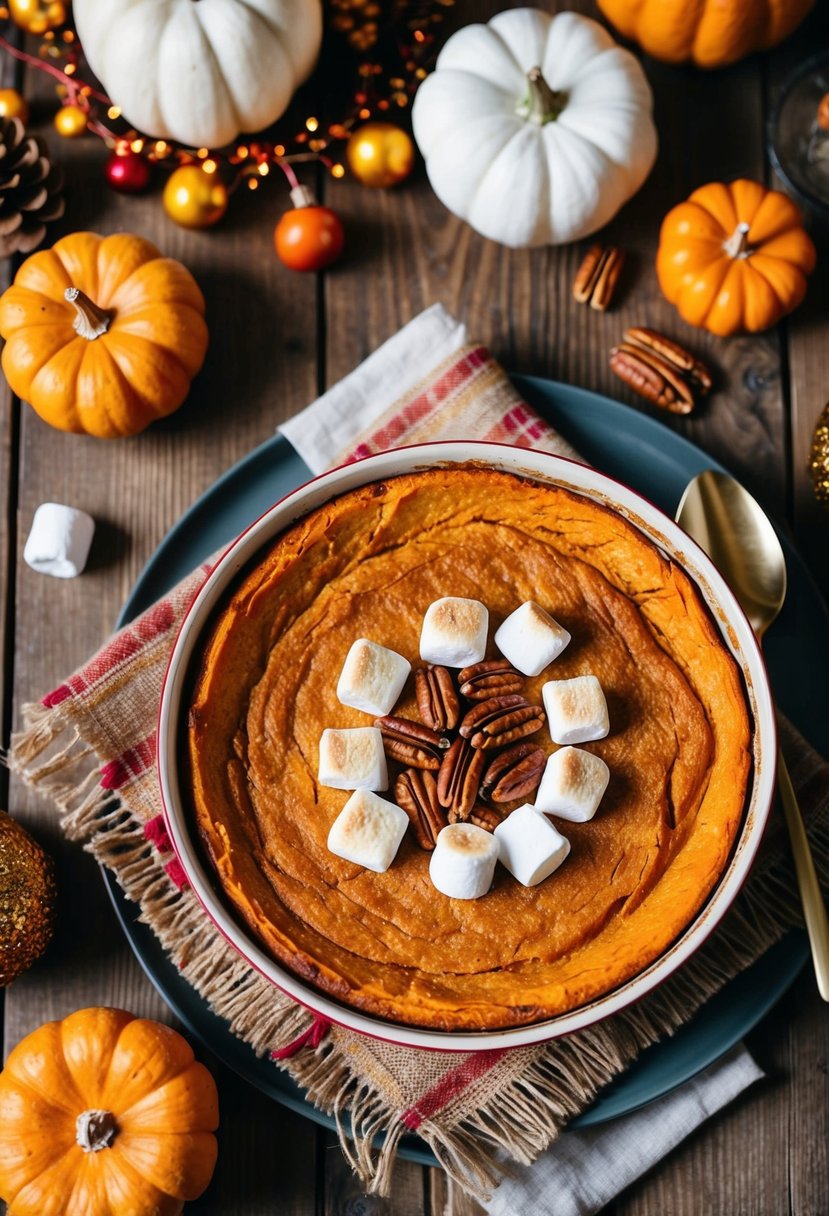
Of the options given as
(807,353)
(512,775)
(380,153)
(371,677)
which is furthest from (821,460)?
(380,153)

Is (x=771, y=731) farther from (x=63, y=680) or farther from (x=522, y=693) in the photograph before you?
(x=63, y=680)

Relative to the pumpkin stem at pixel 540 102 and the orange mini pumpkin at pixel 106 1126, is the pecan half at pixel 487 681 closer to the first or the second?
the orange mini pumpkin at pixel 106 1126

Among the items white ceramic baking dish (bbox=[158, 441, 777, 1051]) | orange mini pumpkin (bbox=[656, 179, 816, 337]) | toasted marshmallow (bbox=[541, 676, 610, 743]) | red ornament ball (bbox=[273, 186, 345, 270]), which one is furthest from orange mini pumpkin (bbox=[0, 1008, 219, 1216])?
orange mini pumpkin (bbox=[656, 179, 816, 337])

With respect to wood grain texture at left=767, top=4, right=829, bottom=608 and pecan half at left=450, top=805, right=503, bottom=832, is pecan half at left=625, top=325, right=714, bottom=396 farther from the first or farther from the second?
pecan half at left=450, top=805, right=503, bottom=832

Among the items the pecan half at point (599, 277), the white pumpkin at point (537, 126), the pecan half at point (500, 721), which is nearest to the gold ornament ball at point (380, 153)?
the white pumpkin at point (537, 126)

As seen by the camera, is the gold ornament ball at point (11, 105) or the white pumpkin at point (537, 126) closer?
the white pumpkin at point (537, 126)

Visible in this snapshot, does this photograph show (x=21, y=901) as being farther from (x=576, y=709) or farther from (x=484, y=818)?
(x=576, y=709)
